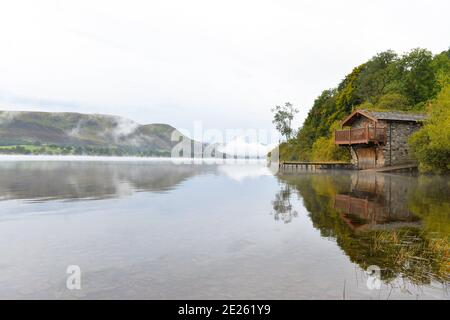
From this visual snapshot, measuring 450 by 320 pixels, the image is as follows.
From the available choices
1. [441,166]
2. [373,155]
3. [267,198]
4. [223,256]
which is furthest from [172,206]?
[373,155]

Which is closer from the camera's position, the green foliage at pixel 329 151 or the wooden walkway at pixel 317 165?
the wooden walkway at pixel 317 165

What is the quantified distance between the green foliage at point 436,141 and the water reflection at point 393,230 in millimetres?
16498

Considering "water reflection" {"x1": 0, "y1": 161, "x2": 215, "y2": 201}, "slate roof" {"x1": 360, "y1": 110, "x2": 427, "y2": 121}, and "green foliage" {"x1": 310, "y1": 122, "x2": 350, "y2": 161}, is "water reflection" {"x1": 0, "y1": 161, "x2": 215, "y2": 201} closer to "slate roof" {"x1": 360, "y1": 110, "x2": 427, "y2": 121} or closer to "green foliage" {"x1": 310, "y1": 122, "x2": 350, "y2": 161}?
"slate roof" {"x1": 360, "y1": 110, "x2": 427, "y2": 121}

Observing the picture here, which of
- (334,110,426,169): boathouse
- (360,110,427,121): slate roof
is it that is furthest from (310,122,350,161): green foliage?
(360,110,427,121): slate roof

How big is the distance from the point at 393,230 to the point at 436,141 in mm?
28102

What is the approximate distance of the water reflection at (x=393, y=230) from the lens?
801 cm

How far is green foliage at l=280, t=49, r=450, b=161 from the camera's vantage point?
6006 cm

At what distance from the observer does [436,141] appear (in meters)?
34.9

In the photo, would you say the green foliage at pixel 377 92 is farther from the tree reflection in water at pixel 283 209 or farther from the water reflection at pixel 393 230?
the tree reflection in water at pixel 283 209

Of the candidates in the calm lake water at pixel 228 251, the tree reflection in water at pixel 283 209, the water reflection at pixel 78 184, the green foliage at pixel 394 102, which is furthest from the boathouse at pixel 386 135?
the calm lake water at pixel 228 251

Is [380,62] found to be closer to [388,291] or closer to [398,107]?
[398,107]
